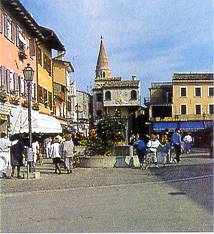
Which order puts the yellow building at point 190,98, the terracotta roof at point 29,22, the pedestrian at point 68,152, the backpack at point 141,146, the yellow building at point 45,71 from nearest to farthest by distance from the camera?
the pedestrian at point 68,152
the backpack at point 141,146
the terracotta roof at point 29,22
the yellow building at point 45,71
the yellow building at point 190,98

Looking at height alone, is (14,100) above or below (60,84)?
below

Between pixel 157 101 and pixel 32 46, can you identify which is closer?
pixel 32 46

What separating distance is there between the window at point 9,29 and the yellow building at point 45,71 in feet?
19.8

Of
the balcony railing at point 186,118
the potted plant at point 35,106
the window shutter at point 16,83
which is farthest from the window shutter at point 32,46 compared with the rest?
the balcony railing at point 186,118

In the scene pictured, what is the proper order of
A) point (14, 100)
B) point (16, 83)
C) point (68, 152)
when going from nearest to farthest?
1. point (68, 152)
2. point (14, 100)
3. point (16, 83)

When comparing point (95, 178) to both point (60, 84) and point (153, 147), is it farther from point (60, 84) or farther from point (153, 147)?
point (60, 84)

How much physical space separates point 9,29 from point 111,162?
8354 mm

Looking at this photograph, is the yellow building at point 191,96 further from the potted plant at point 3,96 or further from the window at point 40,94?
the potted plant at point 3,96

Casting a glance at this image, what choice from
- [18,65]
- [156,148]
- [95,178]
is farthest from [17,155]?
[18,65]

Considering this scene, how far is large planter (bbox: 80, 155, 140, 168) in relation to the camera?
23.2 meters

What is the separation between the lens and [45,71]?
39719 mm

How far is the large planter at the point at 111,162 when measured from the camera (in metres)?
23.2

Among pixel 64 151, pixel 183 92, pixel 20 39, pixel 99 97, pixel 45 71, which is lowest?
pixel 64 151

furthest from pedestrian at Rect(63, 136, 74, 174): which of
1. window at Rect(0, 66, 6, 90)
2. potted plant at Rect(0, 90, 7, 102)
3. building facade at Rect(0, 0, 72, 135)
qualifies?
window at Rect(0, 66, 6, 90)
